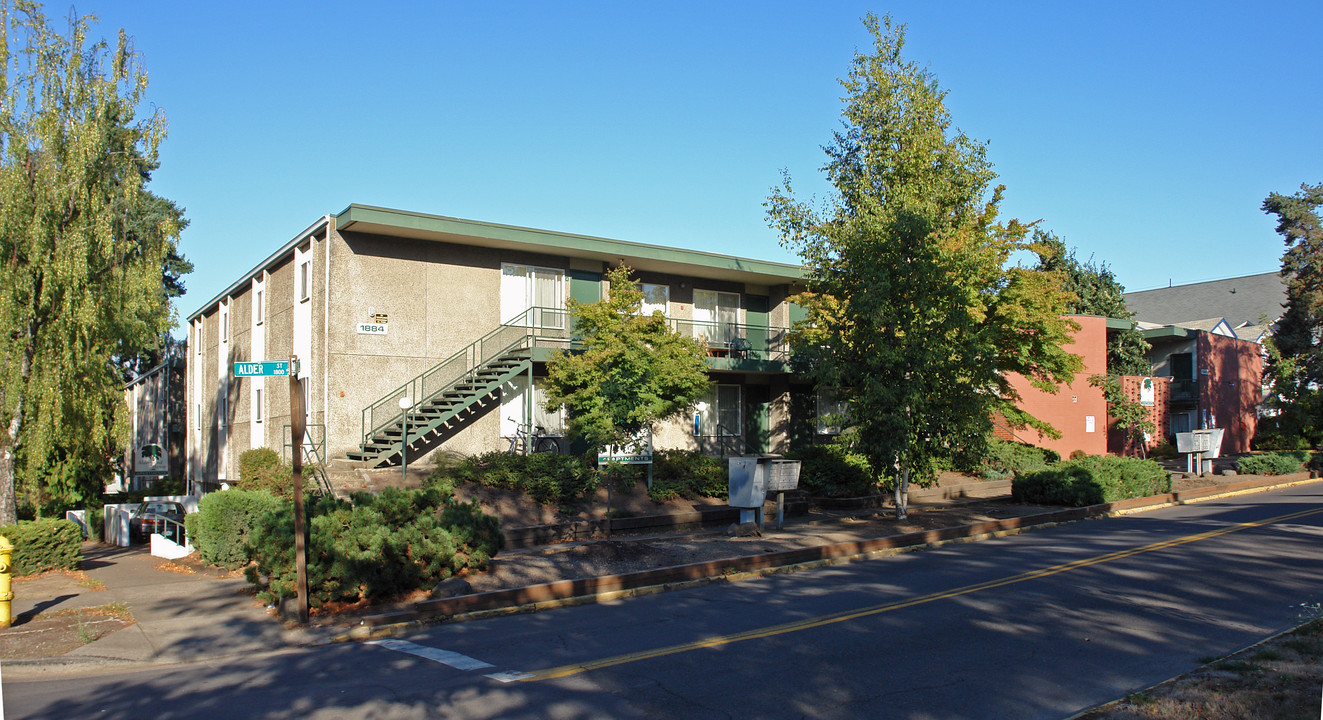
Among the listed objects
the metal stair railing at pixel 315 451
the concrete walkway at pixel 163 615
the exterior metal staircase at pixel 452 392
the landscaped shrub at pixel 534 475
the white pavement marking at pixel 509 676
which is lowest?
the concrete walkway at pixel 163 615

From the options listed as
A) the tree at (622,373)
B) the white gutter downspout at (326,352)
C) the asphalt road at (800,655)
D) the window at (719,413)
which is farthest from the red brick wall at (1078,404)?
the white gutter downspout at (326,352)

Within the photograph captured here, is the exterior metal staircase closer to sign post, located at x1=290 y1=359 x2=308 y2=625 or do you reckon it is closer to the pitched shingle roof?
sign post, located at x1=290 y1=359 x2=308 y2=625

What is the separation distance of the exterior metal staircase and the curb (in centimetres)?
909

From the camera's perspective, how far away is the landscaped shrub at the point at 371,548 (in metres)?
11.0

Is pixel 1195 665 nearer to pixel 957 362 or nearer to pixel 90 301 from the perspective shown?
pixel 957 362

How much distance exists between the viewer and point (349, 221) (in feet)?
67.4

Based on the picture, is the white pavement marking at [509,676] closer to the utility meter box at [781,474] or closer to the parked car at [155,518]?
the utility meter box at [781,474]

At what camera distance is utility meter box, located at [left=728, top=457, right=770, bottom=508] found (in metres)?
16.8

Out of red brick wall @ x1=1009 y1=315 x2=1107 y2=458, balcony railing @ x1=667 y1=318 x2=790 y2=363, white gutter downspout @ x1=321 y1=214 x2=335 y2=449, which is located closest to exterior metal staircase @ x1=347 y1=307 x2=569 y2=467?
white gutter downspout @ x1=321 y1=214 x2=335 y2=449

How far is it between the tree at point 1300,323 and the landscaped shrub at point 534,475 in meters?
35.7

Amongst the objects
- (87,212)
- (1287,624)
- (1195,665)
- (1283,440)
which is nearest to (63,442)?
(87,212)

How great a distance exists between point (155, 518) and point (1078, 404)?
3243 cm

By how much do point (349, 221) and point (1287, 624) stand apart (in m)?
19.0

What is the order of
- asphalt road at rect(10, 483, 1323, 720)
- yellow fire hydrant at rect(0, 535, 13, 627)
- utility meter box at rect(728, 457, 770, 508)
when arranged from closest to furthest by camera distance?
asphalt road at rect(10, 483, 1323, 720) → yellow fire hydrant at rect(0, 535, 13, 627) → utility meter box at rect(728, 457, 770, 508)
